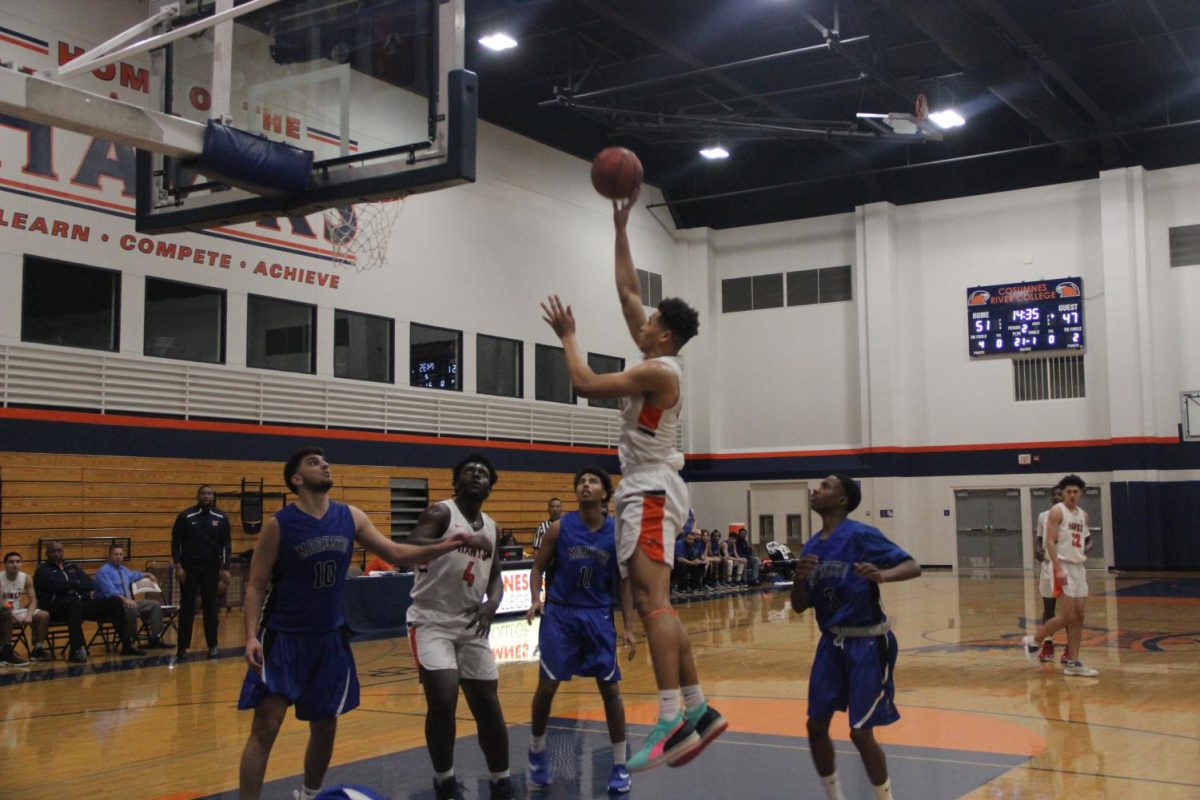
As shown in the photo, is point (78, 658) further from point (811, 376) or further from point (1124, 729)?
point (811, 376)

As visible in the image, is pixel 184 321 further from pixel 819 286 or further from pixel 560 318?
pixel 819 286

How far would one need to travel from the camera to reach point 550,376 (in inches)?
976

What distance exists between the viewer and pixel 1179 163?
25.0m

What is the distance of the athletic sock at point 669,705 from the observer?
5.00m

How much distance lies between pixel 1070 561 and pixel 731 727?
405 centimetres

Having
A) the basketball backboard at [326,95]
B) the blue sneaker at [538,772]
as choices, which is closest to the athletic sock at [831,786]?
the blue sneaker at [538,772]

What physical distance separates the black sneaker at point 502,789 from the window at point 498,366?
667 inches

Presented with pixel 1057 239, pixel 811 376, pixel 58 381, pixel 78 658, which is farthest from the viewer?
pixel 811 376

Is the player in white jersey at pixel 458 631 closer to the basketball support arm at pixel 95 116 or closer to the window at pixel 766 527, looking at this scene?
the basketball support arm at pixel 95 116

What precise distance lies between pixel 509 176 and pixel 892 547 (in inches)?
761

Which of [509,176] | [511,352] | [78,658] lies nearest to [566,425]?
[511,352]

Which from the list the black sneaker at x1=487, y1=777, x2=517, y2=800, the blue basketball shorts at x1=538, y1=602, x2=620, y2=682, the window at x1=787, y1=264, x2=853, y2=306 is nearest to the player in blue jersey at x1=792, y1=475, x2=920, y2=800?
the blue basketball shorts at x1=538, y1=602, x2=620, y2=682

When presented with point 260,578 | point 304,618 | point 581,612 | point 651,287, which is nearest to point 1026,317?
point 651,287

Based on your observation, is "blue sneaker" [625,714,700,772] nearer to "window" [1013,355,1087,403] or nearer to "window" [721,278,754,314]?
"window" [1013,355,1087,403]
